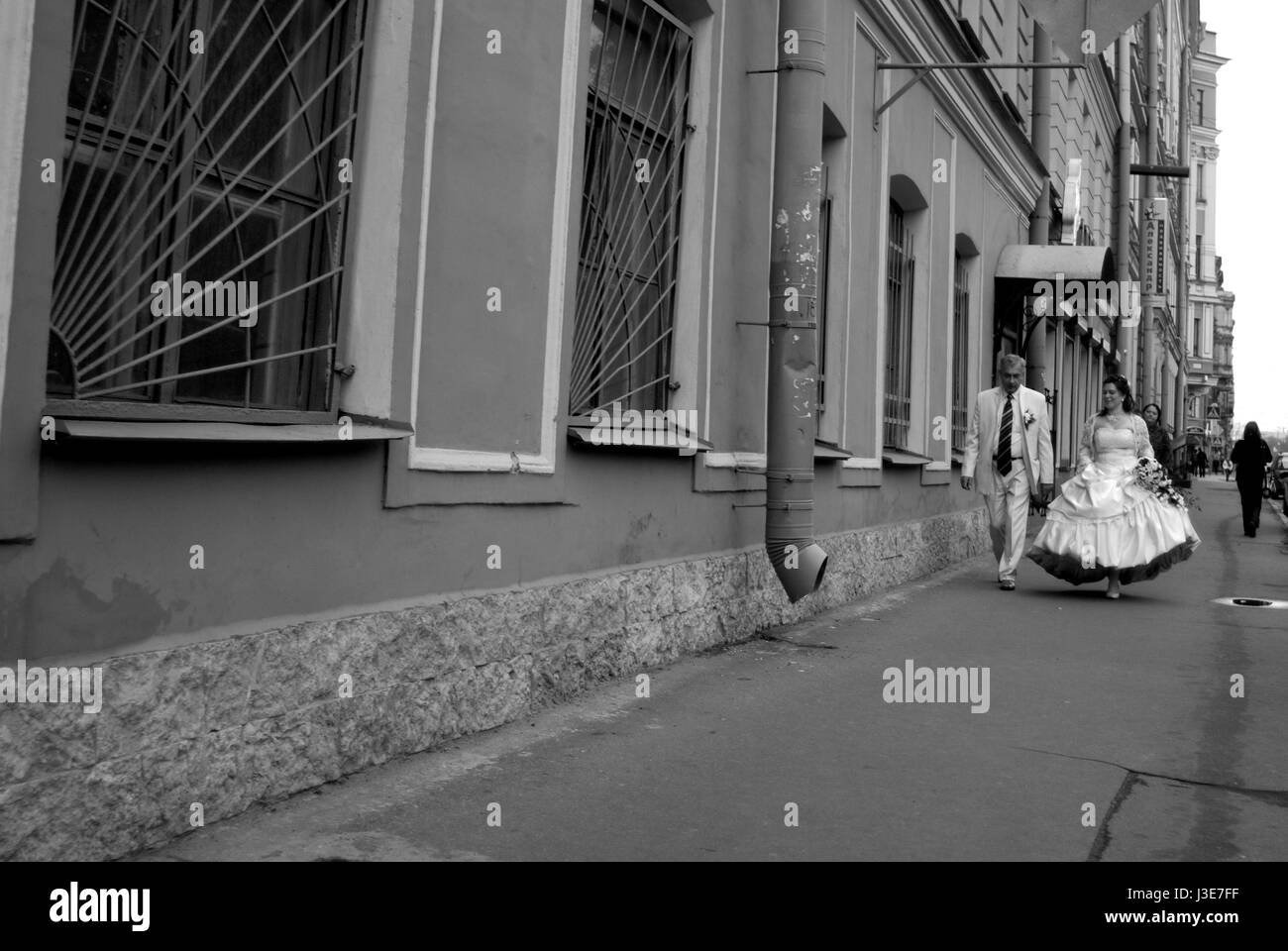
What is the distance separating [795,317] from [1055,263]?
10.4 m

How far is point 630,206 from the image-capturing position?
770 cm

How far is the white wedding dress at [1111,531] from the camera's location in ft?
36.9

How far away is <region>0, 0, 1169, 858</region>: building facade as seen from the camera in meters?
A: 3.79

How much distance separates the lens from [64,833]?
3.66 meters

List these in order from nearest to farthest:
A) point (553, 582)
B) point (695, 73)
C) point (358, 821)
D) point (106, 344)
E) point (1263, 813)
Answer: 1. point (106, 344)
2. point (358, 821)
3. point (1263, 813)
4. point (553, 582)
5. point (695, 73)

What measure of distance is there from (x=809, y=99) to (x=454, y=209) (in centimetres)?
374

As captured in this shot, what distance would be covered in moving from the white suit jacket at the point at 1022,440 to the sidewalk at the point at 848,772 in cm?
353

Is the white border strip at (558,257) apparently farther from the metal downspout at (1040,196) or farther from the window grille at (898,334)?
the metal downspout at (1040,196)

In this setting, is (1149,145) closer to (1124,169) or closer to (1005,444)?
(1124,169)

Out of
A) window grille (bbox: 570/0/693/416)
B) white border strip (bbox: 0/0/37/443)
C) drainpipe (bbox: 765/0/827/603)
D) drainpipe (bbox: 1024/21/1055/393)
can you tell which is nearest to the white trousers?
drainpipe (bbox: 765/0/827/603)

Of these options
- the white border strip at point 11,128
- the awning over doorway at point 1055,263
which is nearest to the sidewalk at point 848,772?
the white border strip at point 11,128
